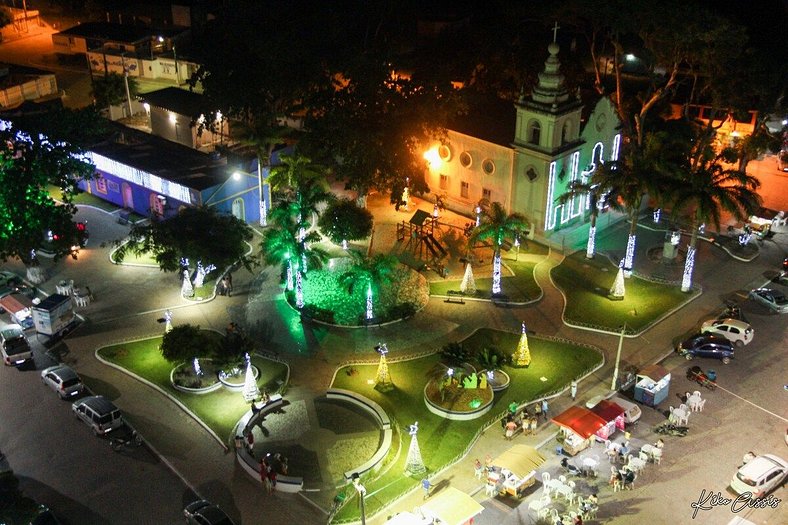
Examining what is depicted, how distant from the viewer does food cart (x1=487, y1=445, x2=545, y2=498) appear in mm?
39312

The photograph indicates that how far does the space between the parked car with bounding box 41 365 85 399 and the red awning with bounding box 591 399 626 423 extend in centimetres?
2926

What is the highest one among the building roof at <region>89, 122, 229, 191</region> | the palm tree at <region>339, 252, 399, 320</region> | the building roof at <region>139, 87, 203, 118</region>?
the building roof at <region>139, 87, 203, 118</region>

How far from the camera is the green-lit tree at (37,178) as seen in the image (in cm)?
5688

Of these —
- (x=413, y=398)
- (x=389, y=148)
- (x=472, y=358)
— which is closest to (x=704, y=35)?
(x=389, y=148)

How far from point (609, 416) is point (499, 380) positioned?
7345mm

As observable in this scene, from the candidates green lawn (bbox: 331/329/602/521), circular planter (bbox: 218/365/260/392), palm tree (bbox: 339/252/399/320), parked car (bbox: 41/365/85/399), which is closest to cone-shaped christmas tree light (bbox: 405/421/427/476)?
green lawn (bbox: 331/329/602/521)

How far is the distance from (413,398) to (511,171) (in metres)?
25.6

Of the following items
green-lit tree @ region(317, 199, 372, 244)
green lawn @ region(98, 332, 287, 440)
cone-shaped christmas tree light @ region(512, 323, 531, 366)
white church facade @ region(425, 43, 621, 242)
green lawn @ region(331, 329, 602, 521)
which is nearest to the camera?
green lawn @ region(331, 329, 602, 521)

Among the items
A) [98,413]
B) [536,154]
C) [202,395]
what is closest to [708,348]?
[536,154]

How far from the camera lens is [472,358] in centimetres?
4919

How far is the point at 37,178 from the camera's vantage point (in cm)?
5778

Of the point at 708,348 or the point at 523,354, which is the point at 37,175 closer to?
the point at 523,354

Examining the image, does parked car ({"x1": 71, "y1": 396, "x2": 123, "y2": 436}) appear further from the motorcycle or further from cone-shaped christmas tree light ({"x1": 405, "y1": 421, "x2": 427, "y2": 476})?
the motorcycle

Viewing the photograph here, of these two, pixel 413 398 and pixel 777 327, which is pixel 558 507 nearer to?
pixel 413 398
